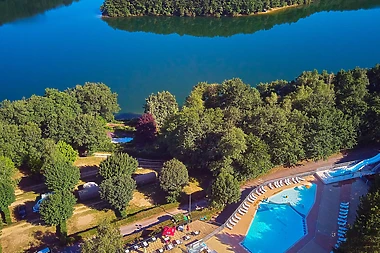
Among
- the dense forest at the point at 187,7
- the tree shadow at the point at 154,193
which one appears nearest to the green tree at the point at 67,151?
the tree shadow at the point at 154,193

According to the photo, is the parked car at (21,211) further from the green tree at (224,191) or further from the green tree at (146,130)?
the green tree at (224,191)

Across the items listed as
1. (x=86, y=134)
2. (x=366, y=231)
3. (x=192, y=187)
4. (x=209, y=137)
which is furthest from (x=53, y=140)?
(x=366, y=231)

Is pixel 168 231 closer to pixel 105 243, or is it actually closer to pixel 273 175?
pixel 105 243

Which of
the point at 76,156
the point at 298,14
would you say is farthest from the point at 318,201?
the point at 298,14

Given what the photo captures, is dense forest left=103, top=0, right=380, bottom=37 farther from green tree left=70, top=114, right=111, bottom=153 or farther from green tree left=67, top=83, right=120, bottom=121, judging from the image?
green tree left=70, top=114, right=111, bottom=153

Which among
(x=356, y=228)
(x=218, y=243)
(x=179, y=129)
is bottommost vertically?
(x=218, y=243)

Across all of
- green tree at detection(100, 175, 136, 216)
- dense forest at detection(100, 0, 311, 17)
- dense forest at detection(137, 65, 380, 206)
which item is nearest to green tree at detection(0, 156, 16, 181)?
green tree at detection(100, 175, 136, 216)

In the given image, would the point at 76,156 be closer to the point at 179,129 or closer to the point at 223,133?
the point at 179,129
